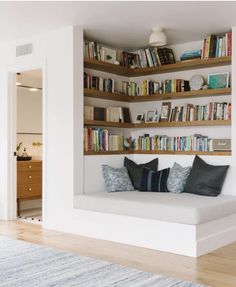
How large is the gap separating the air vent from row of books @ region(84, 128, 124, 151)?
53.3 inches

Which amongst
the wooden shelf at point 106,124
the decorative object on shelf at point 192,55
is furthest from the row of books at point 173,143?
the decorative object on shelf at point 192,55

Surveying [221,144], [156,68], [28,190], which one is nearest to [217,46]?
[156,68]

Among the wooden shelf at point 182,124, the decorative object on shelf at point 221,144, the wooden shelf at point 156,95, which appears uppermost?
the wooden shelf at point 156,95

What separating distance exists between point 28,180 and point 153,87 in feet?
8.33

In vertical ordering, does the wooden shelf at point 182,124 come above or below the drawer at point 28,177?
above

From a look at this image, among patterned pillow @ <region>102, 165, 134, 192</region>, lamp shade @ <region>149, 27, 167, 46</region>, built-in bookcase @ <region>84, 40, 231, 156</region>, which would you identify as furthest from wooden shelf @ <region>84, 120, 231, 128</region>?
lamp shade @ <region>149, 27, 167, 46</region>

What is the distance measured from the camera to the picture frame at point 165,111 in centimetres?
581

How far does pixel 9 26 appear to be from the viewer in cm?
507

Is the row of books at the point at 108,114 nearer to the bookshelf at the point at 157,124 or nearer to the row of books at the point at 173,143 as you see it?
the bookshelf at the point at 157,124

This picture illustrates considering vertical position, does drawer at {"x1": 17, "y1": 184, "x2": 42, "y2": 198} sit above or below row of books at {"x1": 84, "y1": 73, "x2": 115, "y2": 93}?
below

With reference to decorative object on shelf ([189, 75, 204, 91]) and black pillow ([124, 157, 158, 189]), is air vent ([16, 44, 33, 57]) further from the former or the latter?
decorative object on shelf ([189, 75, 204, 91])

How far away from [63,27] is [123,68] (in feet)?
3.65

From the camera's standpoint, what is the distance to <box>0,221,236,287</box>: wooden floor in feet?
11.5

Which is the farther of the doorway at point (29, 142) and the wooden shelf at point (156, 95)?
the doorway at point (29, 142)
